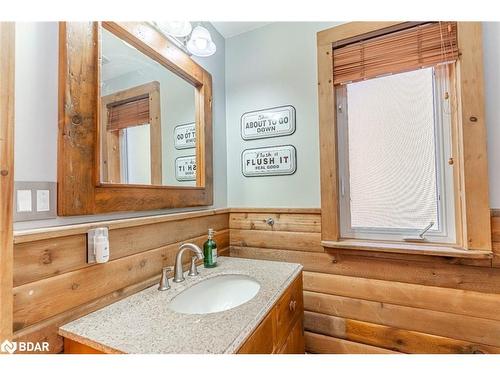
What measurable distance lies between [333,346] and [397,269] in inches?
23.3

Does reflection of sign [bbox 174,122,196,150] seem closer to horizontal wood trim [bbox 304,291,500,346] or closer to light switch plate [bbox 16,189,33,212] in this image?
light switch plate [bbox 16,189,33,212]

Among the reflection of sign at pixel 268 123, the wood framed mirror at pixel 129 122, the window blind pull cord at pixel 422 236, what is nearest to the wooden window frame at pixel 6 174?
the wood framed mirror at pixel 129 122

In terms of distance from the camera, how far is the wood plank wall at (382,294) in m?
1.15

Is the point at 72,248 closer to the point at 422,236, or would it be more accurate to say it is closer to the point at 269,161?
the point at 269,161

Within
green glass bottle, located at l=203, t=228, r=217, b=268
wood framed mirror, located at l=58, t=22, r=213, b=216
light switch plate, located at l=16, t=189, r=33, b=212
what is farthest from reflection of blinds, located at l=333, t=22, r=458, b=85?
light switch plate, located at l=16, t=189, r=33, b=212

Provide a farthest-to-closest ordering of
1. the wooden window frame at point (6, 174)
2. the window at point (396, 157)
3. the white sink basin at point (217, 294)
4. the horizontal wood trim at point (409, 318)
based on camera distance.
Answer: the window at point (396, 157) < the horizontal wood trim at point (409, 318) < the white sink basin at point (217, 294) < the wooden window frame at point (6, 174)

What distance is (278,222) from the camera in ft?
5.18

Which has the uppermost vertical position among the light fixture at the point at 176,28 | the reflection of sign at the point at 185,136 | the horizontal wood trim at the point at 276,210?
the light fixture at the point at 176,28

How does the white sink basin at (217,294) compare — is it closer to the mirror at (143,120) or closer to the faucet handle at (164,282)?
the faucet handle at (164,282)

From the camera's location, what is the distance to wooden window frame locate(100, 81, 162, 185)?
2.95 feet

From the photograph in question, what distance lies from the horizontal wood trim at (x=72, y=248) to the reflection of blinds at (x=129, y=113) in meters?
0.43
